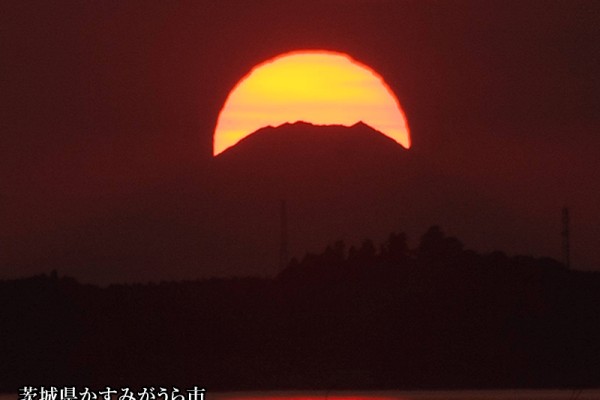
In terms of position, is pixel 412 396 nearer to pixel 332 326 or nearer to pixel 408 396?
pixel 408 396

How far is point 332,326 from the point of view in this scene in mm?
27047

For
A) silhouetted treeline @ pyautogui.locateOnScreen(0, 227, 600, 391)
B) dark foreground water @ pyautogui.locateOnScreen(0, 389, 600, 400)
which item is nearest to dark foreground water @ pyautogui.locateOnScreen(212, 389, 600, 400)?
dark foreground water @ pyautogui.locateOnScreen(0, 389, 600, 400)

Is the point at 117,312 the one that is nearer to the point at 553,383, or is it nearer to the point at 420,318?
the point at 420,318

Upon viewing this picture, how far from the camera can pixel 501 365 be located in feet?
76.8

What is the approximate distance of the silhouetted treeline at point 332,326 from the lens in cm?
2248

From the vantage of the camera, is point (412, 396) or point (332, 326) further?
point (332, 326)

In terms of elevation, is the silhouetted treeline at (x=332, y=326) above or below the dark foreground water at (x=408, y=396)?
above

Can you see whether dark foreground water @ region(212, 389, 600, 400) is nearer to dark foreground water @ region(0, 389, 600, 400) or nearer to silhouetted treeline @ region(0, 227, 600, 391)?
dark foreground water @ region(0, 389, 600, 400)

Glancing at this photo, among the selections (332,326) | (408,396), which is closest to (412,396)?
(408,396)

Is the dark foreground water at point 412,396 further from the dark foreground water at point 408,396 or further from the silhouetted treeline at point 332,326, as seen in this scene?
the silhouetted treeline at point 332,326

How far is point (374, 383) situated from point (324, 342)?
4.92 metres

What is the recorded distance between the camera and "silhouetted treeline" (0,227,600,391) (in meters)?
22.5

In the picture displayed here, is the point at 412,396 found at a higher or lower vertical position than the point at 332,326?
lower

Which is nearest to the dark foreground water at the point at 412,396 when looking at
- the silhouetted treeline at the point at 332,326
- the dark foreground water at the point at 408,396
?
the dark foreground water at the point at 408,396
